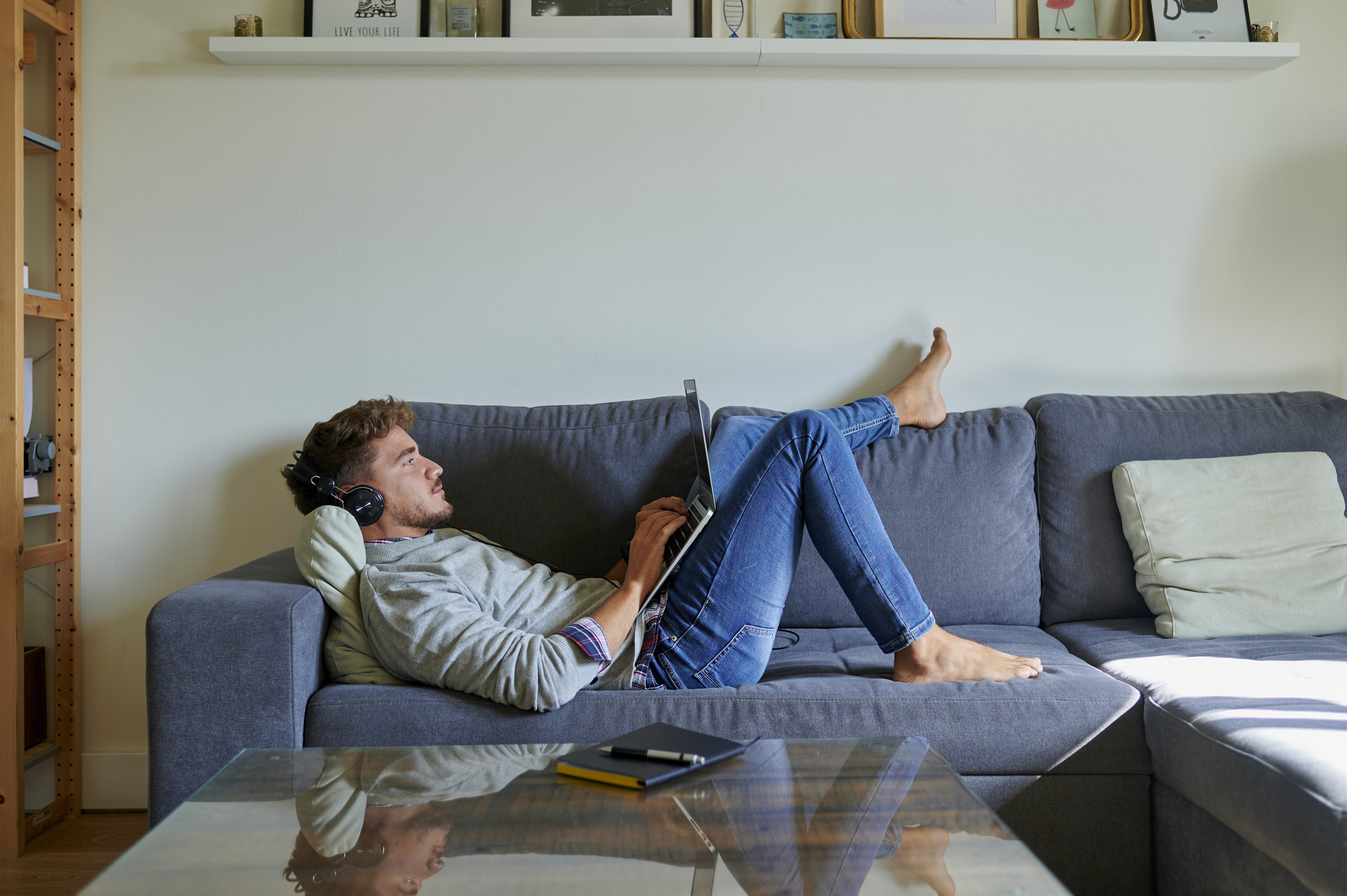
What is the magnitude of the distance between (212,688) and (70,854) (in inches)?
36.9

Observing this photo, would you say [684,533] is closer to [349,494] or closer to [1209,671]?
[349,494]

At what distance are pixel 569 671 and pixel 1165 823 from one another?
97 cm

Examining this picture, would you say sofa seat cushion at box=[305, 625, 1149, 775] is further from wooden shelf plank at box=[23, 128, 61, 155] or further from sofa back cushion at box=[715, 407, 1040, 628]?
wooden shelf plank at box=[23, 128, 61, 155]

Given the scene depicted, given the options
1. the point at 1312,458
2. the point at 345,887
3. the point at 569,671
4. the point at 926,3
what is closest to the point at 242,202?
the point at 569,671

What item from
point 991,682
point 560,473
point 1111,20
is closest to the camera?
point 991,682

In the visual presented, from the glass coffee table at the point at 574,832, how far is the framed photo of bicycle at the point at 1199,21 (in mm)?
2103

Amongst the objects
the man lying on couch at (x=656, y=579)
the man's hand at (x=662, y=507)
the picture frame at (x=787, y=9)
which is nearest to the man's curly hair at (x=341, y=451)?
the man lying on couch at (x=656, y=579)

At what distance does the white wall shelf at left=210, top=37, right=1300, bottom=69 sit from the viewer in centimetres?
230

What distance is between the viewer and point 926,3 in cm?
238

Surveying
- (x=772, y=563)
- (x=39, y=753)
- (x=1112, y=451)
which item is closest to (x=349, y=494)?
(x=772, y=563)

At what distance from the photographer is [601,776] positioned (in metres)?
1.05

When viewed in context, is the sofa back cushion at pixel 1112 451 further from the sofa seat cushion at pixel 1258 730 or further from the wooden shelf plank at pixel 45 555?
the wooden shelf plank at pixel 45 555

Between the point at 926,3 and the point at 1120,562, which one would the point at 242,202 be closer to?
the point at 926,3

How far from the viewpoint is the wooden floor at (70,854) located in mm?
1886
